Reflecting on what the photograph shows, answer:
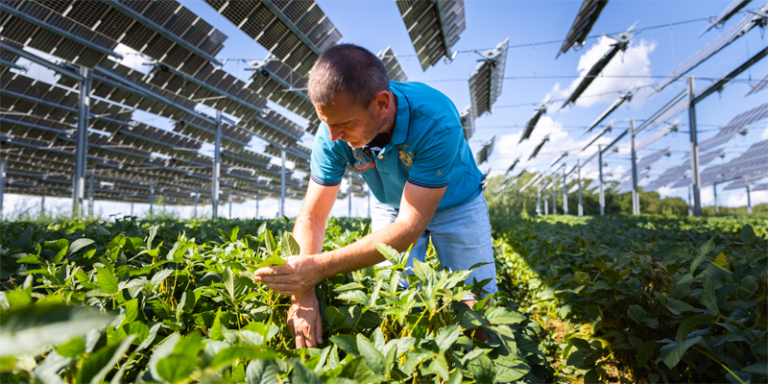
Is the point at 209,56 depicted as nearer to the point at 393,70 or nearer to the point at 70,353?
the point at 393,70

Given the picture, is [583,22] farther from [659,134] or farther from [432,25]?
[659,134]

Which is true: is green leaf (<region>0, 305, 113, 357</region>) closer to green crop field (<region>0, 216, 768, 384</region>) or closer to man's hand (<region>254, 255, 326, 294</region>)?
green crop field (<region>0, 216, 768, 384</region>)

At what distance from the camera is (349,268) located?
4.52 feet

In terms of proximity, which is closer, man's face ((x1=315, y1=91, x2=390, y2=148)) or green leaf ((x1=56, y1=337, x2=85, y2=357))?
green leaf ((x1=56, y1=337, x2=85, y2=357))

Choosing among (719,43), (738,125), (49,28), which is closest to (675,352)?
(49,28)

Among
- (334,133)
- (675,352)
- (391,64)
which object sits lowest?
(675,352)

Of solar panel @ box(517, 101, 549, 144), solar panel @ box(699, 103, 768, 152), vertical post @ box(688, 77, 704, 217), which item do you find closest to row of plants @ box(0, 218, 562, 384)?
solar panel @ box(517, 101, 549, 144)

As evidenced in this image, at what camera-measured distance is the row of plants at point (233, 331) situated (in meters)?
0.51

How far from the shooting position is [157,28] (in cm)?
730

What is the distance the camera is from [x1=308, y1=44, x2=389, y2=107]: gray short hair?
1541 millimetres

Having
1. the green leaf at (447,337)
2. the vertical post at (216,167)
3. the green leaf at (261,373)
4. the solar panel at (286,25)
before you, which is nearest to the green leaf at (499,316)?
the green leaf at (447,337)

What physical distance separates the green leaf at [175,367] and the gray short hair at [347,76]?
1.22m

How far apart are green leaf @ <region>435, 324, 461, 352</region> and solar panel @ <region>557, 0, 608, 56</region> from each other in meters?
7.50

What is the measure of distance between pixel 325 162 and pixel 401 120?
515mm
